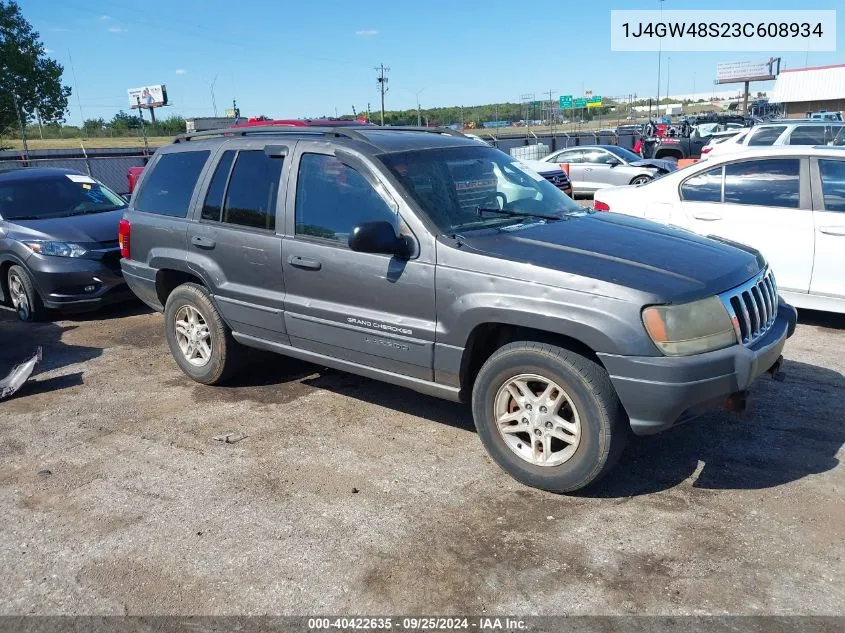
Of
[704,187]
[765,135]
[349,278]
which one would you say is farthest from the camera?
[765,135]

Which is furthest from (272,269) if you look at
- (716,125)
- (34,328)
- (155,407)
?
(716,125)

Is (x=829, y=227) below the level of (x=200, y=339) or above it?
above

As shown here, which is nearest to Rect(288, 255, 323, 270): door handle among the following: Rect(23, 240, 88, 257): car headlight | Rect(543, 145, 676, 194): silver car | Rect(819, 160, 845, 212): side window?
→ Rect(23, 240, 88, 257): car headlight

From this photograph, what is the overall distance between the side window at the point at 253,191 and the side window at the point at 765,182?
4582 millimetres

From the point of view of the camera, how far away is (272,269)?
4.95m

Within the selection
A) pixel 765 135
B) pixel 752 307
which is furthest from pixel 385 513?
pixel 765 135

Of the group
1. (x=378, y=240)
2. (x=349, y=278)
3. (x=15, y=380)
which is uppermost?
(x=378, y=240)

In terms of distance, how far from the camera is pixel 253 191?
5160mm

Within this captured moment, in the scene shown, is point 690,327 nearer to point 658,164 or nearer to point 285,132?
point 285,132

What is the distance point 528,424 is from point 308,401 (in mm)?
2034

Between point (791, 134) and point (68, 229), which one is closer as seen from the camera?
point (68, 229)

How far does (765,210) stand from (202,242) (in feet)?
16.6

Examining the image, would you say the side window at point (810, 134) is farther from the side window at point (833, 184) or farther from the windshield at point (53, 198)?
the windshield at point (53, 198)

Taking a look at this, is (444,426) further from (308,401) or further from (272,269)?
(272,269)
